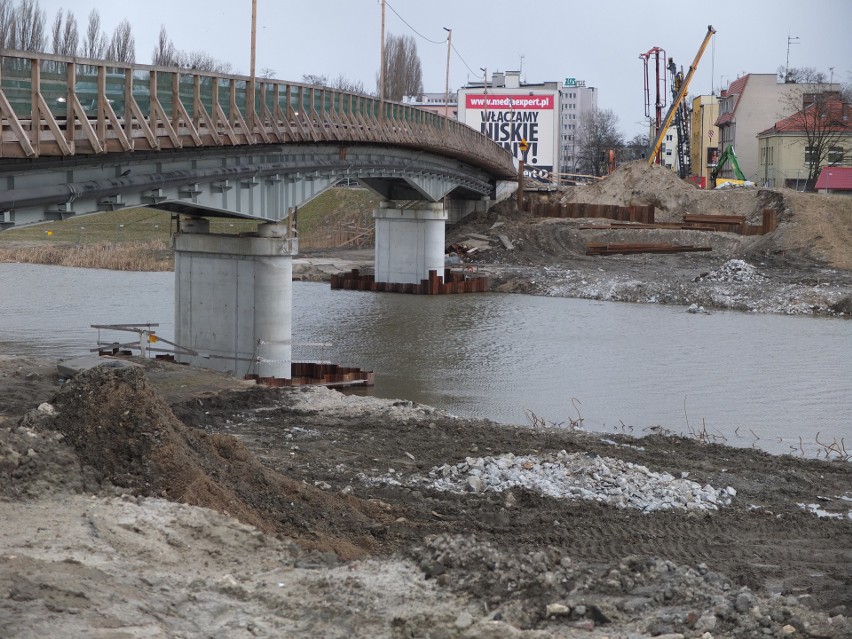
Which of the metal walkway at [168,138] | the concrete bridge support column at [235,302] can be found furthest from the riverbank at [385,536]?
the concrete bridge support column at [235,302]

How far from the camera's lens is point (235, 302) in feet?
98.0

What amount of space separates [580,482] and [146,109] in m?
12.7

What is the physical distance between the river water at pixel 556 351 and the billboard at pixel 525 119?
73950 millimetres

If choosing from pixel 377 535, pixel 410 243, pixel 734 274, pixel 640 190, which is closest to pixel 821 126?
pixel 640 190

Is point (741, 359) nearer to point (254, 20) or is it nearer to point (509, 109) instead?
point (254, 20)

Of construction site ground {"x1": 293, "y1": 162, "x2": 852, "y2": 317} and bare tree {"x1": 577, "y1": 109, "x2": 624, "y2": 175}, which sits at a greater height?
bare tree {"x1": 577, "y1": 109, "x2": 624, "y2": 175}

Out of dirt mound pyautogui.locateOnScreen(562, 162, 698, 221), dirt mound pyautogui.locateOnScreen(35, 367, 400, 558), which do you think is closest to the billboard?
dirt mound pyautogui.locateOnScreen(562, 162, 698, 221)

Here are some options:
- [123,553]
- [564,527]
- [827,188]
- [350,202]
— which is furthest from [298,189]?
[827,188]

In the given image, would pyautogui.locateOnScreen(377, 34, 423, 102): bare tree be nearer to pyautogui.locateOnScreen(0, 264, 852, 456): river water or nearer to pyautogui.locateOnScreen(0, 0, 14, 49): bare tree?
pyautogui.locateOnScreen(0, 0, 14, 49): bare tree

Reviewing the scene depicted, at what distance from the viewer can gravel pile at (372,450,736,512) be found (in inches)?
596

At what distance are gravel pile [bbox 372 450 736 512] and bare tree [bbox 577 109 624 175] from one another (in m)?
→ 111

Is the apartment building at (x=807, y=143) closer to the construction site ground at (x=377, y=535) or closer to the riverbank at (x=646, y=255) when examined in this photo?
the riverbank at (x=646, y=255)

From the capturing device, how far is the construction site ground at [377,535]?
9594 mm

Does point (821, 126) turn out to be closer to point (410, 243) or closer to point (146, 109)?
point (410, 243)
